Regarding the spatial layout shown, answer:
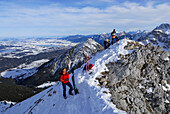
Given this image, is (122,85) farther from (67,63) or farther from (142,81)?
(67,63)

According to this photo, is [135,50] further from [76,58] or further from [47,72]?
[47,72]

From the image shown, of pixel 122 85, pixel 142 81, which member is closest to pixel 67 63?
pixel 142 81

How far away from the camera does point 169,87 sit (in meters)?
21.8

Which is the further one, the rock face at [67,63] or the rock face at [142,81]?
the rock face at [67,63]

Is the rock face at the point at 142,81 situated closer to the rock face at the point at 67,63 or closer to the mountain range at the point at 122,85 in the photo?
the mountain range at the point at 122,85

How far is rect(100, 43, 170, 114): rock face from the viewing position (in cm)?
1757

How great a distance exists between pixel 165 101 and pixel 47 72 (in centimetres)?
17028

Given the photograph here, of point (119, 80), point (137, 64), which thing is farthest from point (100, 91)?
point (137, 64)

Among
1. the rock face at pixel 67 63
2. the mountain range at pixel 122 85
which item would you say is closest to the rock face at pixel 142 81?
the mountain range at pixel 122 85

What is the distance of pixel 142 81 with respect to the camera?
→ 70.1 ft

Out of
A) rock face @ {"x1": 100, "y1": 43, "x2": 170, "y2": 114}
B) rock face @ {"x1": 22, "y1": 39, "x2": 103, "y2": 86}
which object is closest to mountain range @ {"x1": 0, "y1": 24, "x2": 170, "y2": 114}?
rock face @ {"x1": 100, "y1": 43, "x2": 170, "y2": 114}

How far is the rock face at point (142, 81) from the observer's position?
17569mm

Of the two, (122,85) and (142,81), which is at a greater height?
(142,81)

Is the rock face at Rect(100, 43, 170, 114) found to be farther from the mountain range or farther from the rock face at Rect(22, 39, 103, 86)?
the rock face at Rect(22, 39, 103, 86)
